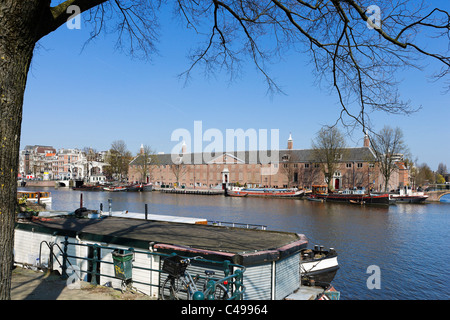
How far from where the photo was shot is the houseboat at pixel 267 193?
76625mm

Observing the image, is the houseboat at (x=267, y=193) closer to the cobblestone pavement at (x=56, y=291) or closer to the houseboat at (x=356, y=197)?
the houseboat at (x=356, y=197)

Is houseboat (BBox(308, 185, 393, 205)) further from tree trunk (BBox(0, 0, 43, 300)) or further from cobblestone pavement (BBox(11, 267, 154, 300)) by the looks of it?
tree trunk (BBox(0, 0, 43, 300))

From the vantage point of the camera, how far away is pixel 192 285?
7.85 meters

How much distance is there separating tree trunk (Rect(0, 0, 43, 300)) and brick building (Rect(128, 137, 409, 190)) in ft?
245

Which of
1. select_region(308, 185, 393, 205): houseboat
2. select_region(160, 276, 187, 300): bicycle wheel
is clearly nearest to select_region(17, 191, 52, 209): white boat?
select_region(160, 276, 187, 300): bicycle wheel

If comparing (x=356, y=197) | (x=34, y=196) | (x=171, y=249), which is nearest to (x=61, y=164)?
(x=34, y=196)

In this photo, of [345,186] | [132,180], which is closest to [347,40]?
[345,186]

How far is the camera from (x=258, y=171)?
94750mm

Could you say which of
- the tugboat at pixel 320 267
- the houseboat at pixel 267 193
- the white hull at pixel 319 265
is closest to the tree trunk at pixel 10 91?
the tugboat at pixel 320 267

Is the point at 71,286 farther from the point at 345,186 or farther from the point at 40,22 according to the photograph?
the point at 345,186

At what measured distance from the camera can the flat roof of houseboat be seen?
905cm

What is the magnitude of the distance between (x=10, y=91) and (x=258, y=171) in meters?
91.8

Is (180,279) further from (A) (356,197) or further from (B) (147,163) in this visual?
(B) (147,163)
